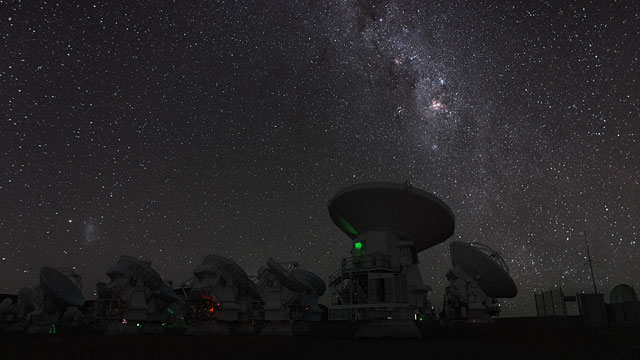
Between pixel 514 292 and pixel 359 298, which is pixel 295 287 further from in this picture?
pixel 514 292

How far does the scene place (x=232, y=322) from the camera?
116 feet

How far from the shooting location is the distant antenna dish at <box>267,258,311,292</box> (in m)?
33.2

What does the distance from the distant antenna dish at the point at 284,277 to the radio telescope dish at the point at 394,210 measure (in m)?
7.05

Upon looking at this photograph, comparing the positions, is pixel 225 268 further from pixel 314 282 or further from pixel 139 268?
pixel 314 282

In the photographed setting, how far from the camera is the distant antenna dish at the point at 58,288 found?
3712 cm

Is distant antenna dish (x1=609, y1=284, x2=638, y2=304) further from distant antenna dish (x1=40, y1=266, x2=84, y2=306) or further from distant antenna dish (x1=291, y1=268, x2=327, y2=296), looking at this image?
distant antenna dish (x1=40, y1=266, x2=84, y2=306)

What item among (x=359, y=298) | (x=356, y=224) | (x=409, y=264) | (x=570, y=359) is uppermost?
(x=356, y=224)

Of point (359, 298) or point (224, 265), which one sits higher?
point (224, 265)

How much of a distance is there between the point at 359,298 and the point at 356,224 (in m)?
5.11

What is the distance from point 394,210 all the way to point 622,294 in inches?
1804

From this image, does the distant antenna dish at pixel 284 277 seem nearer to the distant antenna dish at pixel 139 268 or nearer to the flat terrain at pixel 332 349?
the distant antenna dish at pixel 139 268

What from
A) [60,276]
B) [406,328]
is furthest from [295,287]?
[60,276]

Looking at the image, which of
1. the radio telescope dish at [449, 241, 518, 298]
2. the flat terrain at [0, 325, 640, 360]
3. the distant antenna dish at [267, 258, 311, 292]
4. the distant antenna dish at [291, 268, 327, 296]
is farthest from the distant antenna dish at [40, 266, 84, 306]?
the radio telescope dish at [449, 241, 518, 298]

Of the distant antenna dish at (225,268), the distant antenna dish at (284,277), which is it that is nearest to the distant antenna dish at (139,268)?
the distant antenna dish at (225,268)
